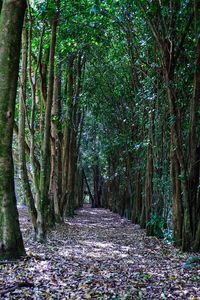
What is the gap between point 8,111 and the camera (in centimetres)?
680

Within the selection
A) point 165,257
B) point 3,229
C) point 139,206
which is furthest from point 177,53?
→ point 139,206

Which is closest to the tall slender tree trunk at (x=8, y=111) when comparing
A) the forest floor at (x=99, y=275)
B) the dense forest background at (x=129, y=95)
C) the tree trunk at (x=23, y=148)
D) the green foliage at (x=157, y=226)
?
the dense forest background at (x=129, y=95)

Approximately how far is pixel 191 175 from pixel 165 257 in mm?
2354

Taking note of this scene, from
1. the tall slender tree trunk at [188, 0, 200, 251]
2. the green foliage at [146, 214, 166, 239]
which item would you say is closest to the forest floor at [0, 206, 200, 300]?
the tall slender tree trunk at [188, 0, 200, 251]

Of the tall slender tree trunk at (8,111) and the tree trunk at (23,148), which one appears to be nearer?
the tall slender tree trunk at (8,111)

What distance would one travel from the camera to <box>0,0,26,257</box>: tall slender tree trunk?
665 cm

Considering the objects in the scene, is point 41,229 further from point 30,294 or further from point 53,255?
point 30,294

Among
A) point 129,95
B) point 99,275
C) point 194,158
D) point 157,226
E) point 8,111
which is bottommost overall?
point 99,275

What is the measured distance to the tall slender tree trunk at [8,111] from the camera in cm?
665

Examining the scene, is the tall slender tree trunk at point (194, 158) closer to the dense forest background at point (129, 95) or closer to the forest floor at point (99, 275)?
the dense forest background at point (129, 95)

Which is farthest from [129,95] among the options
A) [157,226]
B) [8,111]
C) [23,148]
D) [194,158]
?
[8,111]

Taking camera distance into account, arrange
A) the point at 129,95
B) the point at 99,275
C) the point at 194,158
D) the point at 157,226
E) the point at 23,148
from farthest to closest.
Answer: the point at 129,95, the point at 157,226, the point at 23,148, the point at 194,158, the point at 99,275

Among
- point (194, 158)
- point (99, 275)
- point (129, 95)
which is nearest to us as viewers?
point (99, 275)

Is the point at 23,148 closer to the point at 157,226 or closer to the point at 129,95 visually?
the point at 157,226
